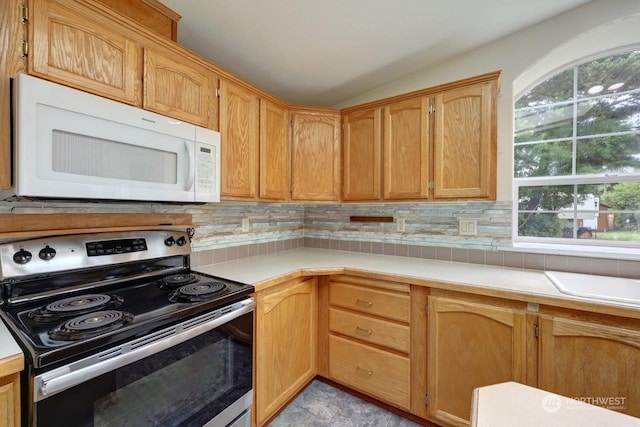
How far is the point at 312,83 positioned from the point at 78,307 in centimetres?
205

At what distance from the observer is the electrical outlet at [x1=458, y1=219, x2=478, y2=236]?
1.93 m

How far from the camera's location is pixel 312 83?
2217 millimetres

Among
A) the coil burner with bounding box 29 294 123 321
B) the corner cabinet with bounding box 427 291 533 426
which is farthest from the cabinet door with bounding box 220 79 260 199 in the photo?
the corner cabinet with bounding box 427 291 533 426

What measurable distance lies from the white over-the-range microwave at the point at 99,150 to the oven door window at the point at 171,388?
0.64 m

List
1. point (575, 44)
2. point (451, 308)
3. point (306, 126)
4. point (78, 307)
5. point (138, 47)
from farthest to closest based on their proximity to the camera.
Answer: point (306, 126) → point (575, 44) → point (451, 308) → point (138, 47) → point (78, 307)

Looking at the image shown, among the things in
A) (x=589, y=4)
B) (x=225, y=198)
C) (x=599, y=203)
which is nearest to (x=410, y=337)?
(x=225, y=198)

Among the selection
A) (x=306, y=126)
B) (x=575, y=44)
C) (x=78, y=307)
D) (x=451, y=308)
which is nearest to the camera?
(x=78, y=307)

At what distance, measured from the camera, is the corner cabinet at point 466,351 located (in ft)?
4.33

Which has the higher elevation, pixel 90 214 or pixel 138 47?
pixel 138 47

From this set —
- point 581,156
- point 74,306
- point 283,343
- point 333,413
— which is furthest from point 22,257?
point 581,156

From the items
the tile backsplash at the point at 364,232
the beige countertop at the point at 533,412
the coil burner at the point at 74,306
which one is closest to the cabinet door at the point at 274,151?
the tile backsplash at the point at 364,232

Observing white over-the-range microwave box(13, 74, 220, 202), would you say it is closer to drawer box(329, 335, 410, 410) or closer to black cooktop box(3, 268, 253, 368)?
black cooktop box(3, 268, 253, 368)

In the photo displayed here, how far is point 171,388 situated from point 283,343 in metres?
0.72

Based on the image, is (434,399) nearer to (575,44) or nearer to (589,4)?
(575,44)
